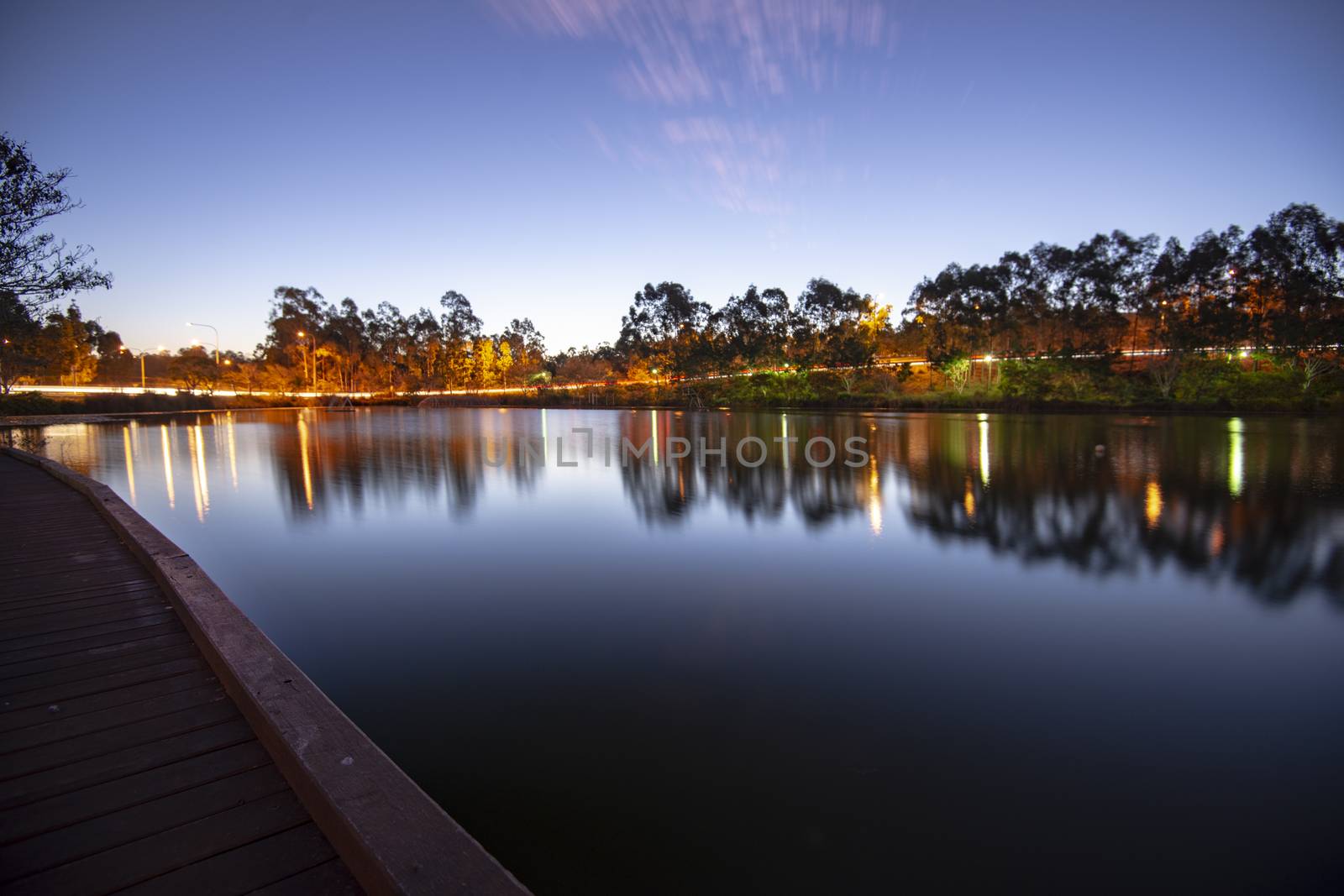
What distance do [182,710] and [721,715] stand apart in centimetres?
266

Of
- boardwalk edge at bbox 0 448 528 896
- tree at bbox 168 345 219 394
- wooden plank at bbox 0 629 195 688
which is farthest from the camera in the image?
tree at bbox 168 345 219 394

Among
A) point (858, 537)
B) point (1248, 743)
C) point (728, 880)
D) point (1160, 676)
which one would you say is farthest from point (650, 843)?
point (858, 537)

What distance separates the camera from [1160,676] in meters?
3.95

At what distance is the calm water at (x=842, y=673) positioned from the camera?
251 cm

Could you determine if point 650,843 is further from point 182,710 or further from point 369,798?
point 182,710

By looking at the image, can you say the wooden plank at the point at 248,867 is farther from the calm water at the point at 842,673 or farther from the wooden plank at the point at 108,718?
the wooden plank at the point at 108,718

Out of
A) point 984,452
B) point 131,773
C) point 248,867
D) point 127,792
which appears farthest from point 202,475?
point 984,452

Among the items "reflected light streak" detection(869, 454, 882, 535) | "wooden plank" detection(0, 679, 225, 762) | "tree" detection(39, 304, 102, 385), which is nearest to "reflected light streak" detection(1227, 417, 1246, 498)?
"reflected light streak" detection(869, 454, 882, 535)

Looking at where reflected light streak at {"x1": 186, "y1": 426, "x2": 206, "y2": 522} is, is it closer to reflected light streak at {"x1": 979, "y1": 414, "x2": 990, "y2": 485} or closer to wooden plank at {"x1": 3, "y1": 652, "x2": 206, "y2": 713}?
wooden plank at {"x1": 3, "y1": 652, "x2": 206, "y2": 713}

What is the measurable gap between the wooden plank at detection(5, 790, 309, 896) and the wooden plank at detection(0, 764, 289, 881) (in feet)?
0.13

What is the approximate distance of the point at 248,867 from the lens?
5.83 feet

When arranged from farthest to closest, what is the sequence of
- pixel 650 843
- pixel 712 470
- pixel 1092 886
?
pixel 712 470, pixel 650 843, pixel 1092 886

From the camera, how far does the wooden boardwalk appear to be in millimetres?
1778

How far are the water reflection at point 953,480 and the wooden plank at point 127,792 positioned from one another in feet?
20.5
